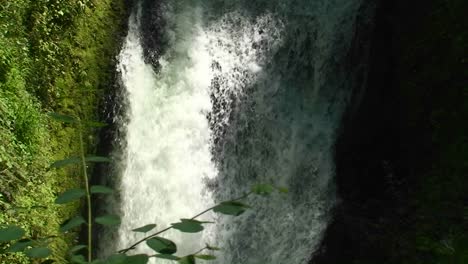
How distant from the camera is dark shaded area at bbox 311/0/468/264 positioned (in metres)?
5.19

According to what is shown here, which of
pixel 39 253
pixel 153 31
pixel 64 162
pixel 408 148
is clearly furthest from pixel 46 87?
pixel 39 253

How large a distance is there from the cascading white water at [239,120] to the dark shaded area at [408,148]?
331 millimetres

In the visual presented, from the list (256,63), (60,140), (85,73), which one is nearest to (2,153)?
(60,140)

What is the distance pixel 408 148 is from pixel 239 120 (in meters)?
1.97

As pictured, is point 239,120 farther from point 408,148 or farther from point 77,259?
point 77,259

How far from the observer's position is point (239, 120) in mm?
6293

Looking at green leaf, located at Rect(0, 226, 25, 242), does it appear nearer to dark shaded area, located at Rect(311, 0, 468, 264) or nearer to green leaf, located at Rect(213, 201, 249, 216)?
green leaf, located at Rect(213, 201, 249, 216)

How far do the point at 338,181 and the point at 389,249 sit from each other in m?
1.34

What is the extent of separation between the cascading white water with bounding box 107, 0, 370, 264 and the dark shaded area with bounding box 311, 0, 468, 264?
33cm

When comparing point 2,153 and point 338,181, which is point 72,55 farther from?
point 338,181

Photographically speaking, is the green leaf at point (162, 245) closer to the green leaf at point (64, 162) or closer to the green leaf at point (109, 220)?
the green leaf at point (109, 220)

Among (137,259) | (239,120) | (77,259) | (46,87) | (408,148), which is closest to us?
(137,259)

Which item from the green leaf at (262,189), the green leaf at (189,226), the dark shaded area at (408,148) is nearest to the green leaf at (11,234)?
the green leaf at (189,226)

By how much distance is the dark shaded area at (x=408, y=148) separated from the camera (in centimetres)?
519
